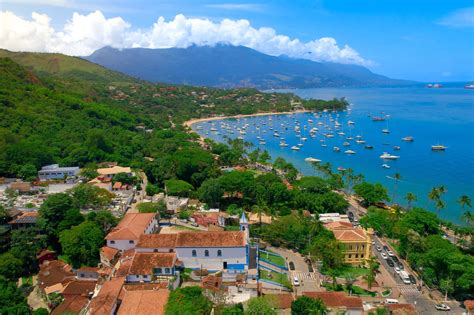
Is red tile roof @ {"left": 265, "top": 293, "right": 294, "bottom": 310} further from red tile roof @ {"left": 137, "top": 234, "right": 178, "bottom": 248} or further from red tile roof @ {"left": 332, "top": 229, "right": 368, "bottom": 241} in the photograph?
red tile roof @ {"left": 137, "top": 234, "right": 178, "bottom": 248}

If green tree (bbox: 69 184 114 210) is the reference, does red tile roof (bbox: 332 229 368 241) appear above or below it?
below

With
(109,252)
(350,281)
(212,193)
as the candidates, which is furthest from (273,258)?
(109,252)

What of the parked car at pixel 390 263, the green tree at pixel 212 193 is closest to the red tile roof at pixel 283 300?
the parked car at pixel 390 263

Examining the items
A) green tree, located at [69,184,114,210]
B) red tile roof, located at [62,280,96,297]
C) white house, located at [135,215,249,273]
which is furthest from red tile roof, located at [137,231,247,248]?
green tree, located at [69,184,114,210]

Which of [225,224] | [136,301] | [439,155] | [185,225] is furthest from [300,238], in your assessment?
[439,155]

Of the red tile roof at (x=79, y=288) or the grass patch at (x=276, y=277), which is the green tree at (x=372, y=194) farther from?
the red tile roof at (x=79, y=288)

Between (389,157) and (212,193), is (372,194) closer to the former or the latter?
(212,193)
